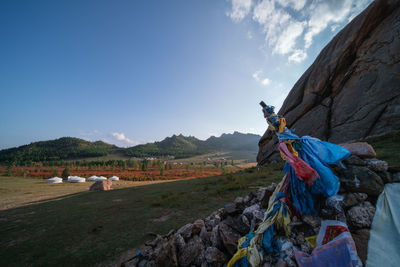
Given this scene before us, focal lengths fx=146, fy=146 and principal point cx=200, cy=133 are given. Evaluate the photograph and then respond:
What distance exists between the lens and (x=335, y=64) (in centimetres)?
1374

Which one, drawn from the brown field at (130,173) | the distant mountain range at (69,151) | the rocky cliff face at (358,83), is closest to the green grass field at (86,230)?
A: the rocky cliff face at (358,83)

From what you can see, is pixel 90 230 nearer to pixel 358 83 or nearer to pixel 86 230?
pixel 86 230

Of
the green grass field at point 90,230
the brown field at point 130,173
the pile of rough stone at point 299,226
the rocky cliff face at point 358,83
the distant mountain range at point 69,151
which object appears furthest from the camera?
the distant mountain range at point 69,151

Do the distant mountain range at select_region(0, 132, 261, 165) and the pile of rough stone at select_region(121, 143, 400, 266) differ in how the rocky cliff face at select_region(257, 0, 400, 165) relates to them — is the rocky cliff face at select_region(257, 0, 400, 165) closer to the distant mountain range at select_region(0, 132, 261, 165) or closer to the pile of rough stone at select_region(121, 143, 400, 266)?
the pile of rough stone at select_region(121, 143, 400, 266)

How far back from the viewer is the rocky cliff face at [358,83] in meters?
10.2

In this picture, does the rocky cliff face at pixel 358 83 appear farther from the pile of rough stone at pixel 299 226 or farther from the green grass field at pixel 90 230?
the pile of rough stone at pixel 299 226

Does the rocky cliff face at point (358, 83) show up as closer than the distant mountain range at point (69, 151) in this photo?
Yes

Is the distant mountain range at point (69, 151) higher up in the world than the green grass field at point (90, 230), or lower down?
higher up

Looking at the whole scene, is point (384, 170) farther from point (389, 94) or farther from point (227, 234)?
point (389, 94)

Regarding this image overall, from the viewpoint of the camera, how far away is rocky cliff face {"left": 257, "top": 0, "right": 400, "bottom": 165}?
10156 mm

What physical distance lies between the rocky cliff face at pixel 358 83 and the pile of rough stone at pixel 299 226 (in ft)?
33.6

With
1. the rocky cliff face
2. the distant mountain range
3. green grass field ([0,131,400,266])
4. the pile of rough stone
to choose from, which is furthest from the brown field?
the distant mountain range

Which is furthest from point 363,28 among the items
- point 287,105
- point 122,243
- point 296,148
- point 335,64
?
point 122,243

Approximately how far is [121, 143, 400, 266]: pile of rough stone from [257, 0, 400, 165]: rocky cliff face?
10.2 metres
